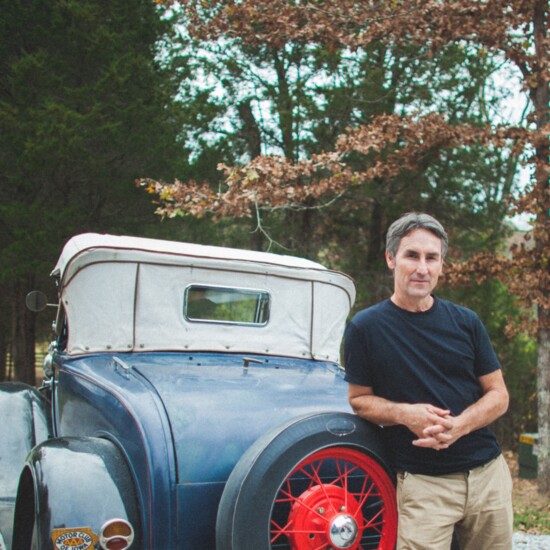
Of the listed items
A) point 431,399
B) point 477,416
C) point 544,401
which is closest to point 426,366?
point 431,399

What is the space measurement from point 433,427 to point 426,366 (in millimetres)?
264

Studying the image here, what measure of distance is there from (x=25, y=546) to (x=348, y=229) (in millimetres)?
13632

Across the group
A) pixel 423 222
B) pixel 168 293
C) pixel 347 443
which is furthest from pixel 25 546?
pixel 423 222

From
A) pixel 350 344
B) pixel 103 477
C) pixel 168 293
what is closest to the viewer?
pixel 350 344

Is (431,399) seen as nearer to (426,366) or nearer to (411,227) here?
(426,366)

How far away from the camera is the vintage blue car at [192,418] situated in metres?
2.52

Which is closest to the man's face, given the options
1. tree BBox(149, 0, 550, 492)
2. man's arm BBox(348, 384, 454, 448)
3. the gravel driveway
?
man's arm BBox(348, 384, 454, 448)

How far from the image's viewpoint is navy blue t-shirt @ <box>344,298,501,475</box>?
7.89 ft

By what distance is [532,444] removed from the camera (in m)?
9.08

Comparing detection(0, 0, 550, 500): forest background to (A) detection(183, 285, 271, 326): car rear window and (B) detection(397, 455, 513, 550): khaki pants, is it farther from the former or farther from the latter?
(B) detection(397, 455, 513, 550): khaki pants

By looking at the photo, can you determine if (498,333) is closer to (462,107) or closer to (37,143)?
(462,107)

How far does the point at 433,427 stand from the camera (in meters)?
2.25

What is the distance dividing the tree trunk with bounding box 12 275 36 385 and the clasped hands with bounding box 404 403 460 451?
12.3 meters

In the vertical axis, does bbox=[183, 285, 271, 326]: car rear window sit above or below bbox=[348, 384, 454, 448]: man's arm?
above
